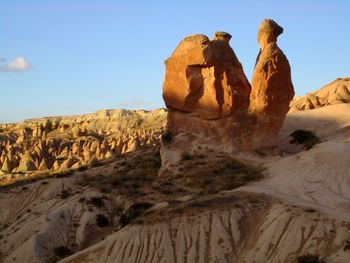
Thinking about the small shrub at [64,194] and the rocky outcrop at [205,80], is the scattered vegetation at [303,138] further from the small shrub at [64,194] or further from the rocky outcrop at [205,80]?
the small shrub at [64,194]

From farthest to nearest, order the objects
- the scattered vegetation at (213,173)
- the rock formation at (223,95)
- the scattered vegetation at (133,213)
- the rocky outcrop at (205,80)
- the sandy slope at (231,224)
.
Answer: the rocky outcrop at (205,80) < the rock formation at (223,95) < the scattered vegetation at (213,173) < the scattered vegetation at (133,213) < the sandy slope at (231,224)

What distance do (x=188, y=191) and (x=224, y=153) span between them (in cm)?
531

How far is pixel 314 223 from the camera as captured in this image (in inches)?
1236

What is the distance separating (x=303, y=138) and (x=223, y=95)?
22.9 feet

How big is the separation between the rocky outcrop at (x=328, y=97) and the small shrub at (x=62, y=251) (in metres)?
33.8

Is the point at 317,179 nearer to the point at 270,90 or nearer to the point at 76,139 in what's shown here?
the point at 270,90

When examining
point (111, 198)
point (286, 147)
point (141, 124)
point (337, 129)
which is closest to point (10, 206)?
point (111, 198)

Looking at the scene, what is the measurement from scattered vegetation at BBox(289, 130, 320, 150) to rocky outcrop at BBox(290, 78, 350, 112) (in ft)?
50.5

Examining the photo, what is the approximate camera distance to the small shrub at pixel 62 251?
4028 cm

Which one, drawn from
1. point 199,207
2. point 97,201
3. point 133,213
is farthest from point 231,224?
point 97,201

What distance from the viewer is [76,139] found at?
127 meters

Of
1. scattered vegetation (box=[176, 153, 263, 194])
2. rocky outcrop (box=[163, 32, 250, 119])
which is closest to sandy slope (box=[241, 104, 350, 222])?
scattered vegetation (box=[176, 153, 263, 194])

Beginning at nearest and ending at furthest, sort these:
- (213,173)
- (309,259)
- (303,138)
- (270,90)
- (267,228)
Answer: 1. (309,259)
2. (267,228)
3. (213,173)
4. (270,90)
5. (303,138)


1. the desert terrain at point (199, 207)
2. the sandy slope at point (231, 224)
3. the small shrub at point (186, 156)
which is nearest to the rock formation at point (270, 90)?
the desert terrain at point (199, 207)
